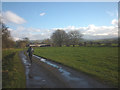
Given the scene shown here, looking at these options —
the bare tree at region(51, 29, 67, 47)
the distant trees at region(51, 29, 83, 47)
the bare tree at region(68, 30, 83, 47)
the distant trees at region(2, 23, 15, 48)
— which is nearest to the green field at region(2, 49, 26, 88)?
the distant trees at region(2, 23, 15, 48)

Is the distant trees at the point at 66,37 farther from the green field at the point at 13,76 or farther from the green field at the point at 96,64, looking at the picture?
the green field at the point at 13,76

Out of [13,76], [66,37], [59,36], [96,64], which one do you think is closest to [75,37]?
[66,37]

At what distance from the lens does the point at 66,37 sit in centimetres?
7169

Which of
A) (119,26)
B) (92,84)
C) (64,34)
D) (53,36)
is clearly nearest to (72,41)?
(64,34)

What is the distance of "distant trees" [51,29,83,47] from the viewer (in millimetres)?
70375

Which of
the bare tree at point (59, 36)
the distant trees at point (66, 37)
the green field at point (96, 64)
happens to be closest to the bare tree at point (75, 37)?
the distant trees at point (66, 37)

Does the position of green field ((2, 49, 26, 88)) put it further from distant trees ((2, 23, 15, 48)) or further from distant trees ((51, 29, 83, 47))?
distant trees ((51, 29, 83, 47))

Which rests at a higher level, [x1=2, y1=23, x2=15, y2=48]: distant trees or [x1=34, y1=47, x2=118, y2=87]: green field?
[x1=2, y1=23, x2=15, y2=48]: distant trees

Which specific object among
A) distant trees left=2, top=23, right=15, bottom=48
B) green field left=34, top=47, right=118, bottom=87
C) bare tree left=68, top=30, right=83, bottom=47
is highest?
bare tree left=68, top=30, right=83, bottom=47

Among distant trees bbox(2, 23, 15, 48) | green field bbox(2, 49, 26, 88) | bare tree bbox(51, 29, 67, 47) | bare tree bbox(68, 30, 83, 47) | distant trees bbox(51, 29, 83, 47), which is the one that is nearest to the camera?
green field bbox(2, 49, 26, 88)

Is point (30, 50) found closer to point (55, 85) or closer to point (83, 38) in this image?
point (55, 85)

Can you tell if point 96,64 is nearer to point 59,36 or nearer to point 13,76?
point 13,76

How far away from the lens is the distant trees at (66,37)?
231 feet

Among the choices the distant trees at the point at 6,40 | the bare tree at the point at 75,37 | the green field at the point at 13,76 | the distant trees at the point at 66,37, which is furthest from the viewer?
the bare tree at the point at 75,37
